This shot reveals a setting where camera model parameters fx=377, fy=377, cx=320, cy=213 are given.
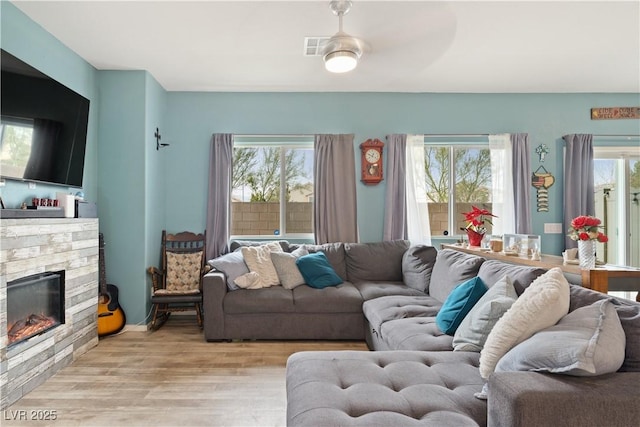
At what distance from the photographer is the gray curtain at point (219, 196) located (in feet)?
14.8

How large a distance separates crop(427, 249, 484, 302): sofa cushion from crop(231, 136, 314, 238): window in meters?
1.89

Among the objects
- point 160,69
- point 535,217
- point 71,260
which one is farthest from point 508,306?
point 160,69

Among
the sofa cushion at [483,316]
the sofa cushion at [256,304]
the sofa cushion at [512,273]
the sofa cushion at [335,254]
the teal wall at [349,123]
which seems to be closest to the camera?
the sofa cushion at [483,316]

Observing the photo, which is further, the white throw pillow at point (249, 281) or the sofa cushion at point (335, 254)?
the sofa cushion at point (335, 254)

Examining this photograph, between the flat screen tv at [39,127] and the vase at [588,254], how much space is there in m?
3.98

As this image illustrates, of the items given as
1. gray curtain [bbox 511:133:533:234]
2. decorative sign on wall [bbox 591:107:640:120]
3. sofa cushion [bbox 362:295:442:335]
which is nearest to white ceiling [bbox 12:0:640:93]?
decorative sign on wall [bbox 591:107:640:120]

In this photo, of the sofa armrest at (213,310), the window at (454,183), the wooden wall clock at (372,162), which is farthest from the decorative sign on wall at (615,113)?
the sofa armrest at (213,310)

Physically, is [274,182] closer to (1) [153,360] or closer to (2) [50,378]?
(1) [153,360]

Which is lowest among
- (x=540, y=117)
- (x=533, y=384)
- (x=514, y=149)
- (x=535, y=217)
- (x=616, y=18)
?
(x=533, y=384)

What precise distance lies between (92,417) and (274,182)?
3.15 meters

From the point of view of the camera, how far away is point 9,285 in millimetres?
2398

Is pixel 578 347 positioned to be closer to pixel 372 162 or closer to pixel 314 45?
pixel 314 45

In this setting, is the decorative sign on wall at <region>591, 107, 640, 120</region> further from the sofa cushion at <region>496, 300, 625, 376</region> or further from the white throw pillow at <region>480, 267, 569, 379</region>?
the sofa cushion at <region>496, 300, 625, 376</region>

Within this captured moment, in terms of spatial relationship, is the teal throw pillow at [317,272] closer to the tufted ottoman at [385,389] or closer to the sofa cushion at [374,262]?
the sofa cushion at [374,262]
